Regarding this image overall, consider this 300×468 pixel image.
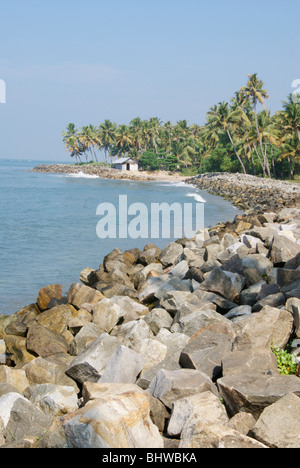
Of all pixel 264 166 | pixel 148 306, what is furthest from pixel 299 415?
pixel 264 166

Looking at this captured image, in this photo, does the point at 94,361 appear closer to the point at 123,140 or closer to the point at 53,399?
the point at 53,399

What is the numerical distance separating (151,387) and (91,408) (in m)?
1.25

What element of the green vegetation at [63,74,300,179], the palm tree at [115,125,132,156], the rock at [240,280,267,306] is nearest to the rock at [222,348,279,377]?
the rock at [240,280,267,306]

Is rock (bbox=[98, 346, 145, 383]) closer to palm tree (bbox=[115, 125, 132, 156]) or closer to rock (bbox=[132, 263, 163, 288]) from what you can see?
rock (bbox=[132, 263, 163, 288])

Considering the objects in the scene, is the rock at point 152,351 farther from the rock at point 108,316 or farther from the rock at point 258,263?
the rock at point 258,263

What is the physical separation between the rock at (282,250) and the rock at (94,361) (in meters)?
4.36

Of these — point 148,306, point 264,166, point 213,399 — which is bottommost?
point 148,306

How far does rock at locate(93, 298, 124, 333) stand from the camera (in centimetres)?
748

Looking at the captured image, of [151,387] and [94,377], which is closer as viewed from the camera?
[151,387]

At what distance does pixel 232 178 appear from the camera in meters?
56.4

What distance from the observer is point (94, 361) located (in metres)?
5.38
